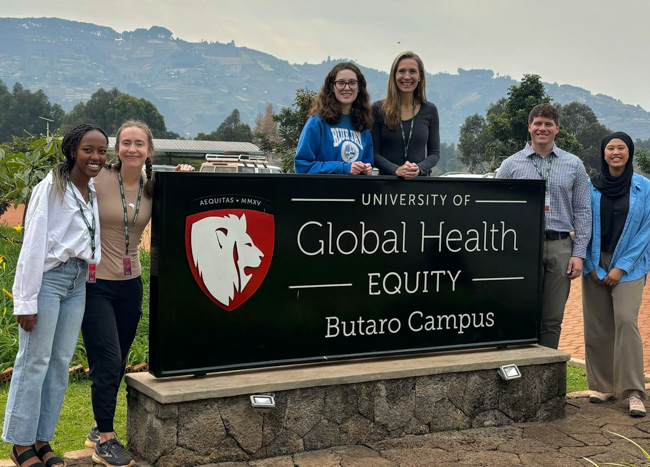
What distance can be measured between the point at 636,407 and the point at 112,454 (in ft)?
11.5

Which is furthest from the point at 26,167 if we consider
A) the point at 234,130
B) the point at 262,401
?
the point at 234,130

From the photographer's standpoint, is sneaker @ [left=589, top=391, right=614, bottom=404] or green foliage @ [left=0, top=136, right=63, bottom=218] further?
green foliage @ [left=0, top=136, right=63, bottom=218]

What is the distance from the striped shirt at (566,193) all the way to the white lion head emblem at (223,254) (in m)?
2.29

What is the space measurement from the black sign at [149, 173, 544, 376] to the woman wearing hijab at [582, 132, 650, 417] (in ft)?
1.89

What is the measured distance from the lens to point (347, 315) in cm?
484

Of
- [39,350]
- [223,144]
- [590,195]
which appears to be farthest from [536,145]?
[223,144]

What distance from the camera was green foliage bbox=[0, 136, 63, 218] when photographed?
7910 millimetres

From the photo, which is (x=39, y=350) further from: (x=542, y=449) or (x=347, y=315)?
(x=542, y=449)

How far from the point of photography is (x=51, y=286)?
3.86m

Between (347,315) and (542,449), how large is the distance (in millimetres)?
1408

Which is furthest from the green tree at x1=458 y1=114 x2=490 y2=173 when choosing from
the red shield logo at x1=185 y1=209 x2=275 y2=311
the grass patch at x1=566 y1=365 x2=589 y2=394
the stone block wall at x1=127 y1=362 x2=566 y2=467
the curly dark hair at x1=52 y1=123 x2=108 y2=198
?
the curly dark hair at x1=52 y1=123 x2=108 y2=198

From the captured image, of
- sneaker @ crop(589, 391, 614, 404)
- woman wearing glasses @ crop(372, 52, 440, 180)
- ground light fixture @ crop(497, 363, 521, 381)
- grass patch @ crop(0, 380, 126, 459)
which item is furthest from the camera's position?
sneaker @ crop(589, 391, 614, 404)

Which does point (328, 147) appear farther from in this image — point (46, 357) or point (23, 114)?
point (23, 114)

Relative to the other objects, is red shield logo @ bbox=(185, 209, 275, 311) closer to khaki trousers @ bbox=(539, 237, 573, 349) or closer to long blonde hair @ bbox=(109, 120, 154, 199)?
long blonde hair @ bbox=(109, 120, 154, 199)
